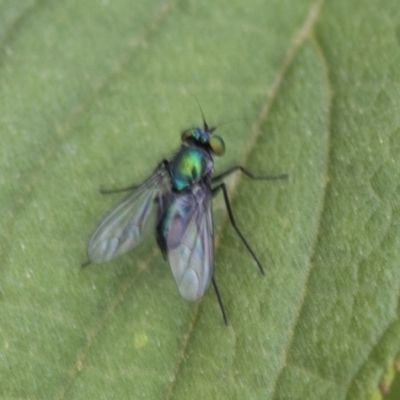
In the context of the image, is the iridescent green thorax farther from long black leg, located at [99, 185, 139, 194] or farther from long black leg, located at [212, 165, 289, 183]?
long black leg, located at [99, 185, 139, 194]

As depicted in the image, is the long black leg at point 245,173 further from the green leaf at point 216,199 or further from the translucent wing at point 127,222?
the translucent wing at point 127,222

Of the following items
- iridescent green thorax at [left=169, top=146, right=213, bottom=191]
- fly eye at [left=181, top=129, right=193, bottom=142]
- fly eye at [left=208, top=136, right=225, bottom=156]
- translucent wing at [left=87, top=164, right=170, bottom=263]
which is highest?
fly eye at [left=208, top=136, right=225, bottom=156]

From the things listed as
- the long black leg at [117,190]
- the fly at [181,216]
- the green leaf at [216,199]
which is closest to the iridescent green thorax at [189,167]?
the fly at [181,216]

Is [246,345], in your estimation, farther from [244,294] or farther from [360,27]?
[360,27]

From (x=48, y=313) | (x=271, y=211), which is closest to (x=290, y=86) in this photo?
(x=271, y=211)

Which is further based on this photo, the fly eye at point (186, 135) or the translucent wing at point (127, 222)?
the fly eye at point (186, 135)

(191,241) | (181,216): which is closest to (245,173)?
(181,216)

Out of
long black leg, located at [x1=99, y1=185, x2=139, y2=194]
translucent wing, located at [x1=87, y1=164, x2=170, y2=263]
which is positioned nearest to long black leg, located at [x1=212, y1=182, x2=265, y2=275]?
translucent wing, located at [x1=87, y1=164, x2=170, y2=263]
